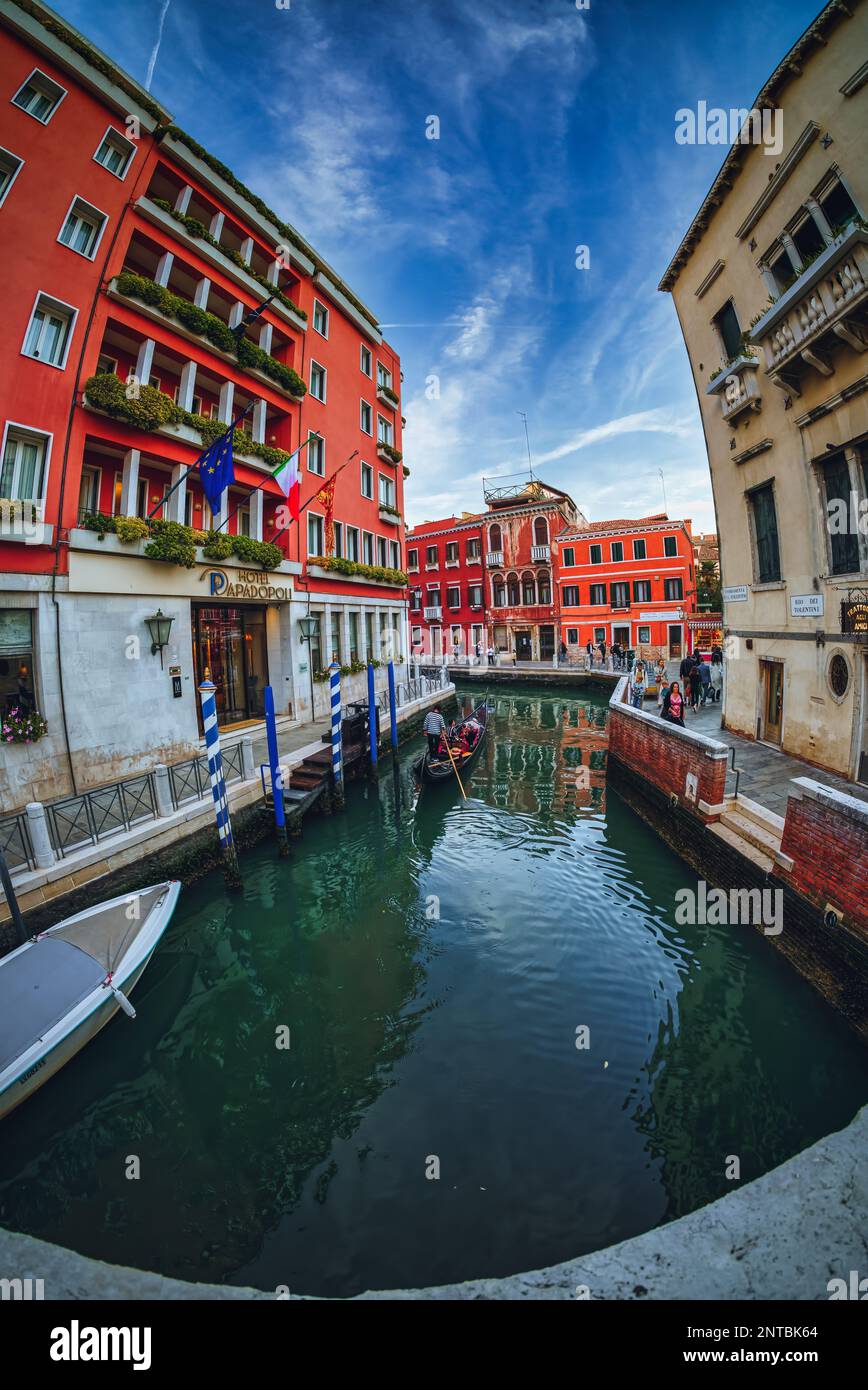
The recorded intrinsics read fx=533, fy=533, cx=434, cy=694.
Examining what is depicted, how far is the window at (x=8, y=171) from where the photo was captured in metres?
9.12

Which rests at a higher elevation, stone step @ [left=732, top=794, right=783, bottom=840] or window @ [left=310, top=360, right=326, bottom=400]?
window @ [left=310, top=360, right=326, bottom=400]

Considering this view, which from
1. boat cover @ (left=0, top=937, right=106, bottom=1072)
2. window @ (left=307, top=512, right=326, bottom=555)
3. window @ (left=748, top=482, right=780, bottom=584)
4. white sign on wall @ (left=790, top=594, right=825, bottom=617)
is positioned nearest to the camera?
boat cover @ (left=0, top=937, right=106, bottom=1072)

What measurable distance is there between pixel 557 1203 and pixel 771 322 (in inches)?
482

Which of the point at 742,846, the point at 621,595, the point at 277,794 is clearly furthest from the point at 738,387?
the point at 621,595

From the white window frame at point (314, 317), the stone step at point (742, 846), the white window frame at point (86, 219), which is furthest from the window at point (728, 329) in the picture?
the white window frame at point (86, 219)

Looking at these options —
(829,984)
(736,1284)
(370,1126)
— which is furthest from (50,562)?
(829,984)

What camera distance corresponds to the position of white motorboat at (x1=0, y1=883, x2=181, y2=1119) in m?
4.52

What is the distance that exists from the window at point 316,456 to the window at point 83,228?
295 inches

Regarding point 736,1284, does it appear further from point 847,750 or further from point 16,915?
point 847,750

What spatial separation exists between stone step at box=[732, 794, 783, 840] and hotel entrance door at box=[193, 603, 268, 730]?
1203 centimetres

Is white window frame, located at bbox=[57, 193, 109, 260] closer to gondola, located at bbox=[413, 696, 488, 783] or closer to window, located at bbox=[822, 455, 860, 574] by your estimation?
gondola, located at bbox=[413, 696, 488, 783]

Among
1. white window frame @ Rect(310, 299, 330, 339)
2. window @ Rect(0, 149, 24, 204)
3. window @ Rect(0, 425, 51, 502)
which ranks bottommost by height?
window @ Rect(0, 425, 51, 502)

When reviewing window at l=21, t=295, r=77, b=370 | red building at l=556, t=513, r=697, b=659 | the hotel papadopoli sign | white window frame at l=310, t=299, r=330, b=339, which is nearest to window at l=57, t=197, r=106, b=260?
window at l=21, t=295, r=77, b=370

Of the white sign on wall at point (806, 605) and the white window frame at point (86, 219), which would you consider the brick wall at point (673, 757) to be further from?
the white window frame at point (86, 219)
